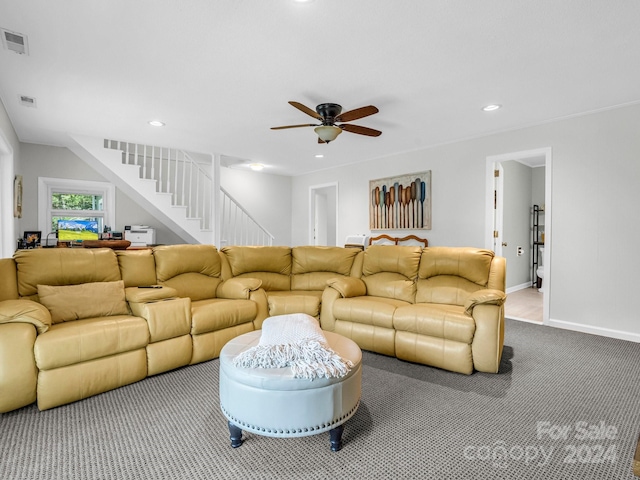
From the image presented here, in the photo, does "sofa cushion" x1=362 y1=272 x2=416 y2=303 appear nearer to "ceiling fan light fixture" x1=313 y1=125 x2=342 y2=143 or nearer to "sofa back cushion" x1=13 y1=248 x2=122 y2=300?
"ceiling fan light fixture" x1=313 y1=125 x2=342 y2=143

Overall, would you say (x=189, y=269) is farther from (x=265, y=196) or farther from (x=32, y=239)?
(x=265, y=196)

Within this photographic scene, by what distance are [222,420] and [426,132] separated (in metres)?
4.06

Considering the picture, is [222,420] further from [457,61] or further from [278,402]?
[457,61]

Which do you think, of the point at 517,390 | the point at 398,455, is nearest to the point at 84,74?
the point at 398,455

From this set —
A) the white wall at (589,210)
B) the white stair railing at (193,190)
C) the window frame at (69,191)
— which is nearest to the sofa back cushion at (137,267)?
the white stair railing at (193,190)

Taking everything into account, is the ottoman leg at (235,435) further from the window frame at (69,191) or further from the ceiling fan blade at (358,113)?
the window frame at (69,191)

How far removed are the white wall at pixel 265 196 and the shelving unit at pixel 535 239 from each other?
200 inches

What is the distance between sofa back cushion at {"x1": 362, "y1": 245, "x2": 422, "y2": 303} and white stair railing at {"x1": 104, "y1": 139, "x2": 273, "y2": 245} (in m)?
3.18

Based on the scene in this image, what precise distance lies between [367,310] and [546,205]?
2.68 metres

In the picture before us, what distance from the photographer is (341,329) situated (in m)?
3.30

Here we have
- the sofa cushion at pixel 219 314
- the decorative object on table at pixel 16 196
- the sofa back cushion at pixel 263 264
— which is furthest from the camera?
the decorative object on table at pixel 16 196

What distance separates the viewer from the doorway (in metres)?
7.44

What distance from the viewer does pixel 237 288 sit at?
3371 mm

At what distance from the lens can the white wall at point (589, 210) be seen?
3.48 m
